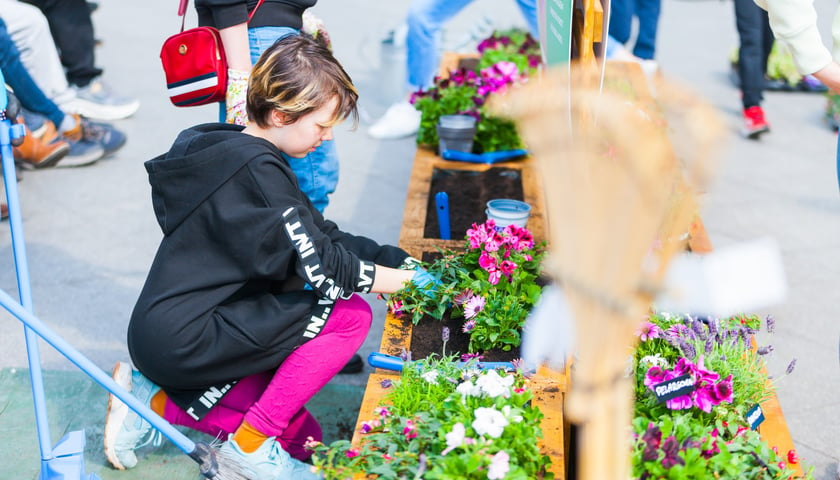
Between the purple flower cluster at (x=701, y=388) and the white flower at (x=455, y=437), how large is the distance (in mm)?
534

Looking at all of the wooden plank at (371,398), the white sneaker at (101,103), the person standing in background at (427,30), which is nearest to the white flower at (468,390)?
the wooden plank at (371,398)

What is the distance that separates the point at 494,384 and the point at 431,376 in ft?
0.68

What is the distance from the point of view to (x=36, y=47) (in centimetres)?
459

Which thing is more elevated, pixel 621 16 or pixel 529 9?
pixel 529 9

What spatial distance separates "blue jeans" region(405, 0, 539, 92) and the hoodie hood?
267cm

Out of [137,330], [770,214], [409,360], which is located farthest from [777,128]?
[137,330]

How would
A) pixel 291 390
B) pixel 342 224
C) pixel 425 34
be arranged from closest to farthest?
pixel 291 390
pixel 342 224
pixel 425 34

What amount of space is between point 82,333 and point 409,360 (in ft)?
5.55

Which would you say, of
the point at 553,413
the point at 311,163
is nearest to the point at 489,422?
the point at 553,413

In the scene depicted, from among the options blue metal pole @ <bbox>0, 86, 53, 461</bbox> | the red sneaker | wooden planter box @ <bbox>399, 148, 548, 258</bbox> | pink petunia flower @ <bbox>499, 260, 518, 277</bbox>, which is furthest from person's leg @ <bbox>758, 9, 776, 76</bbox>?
blue metal pole @ <bbox>0, 86, 53, 461</bbox>

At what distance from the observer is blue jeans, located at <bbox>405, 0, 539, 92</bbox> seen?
473 centimetres

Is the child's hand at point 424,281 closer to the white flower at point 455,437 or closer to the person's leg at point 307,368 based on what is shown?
the person's leg at point 307,368

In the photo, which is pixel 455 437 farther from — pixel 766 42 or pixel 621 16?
pixel 766 42

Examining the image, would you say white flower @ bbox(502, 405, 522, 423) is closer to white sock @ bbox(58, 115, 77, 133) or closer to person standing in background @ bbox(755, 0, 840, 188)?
person standing in background @ bbox(755, 0, 840, 188)
